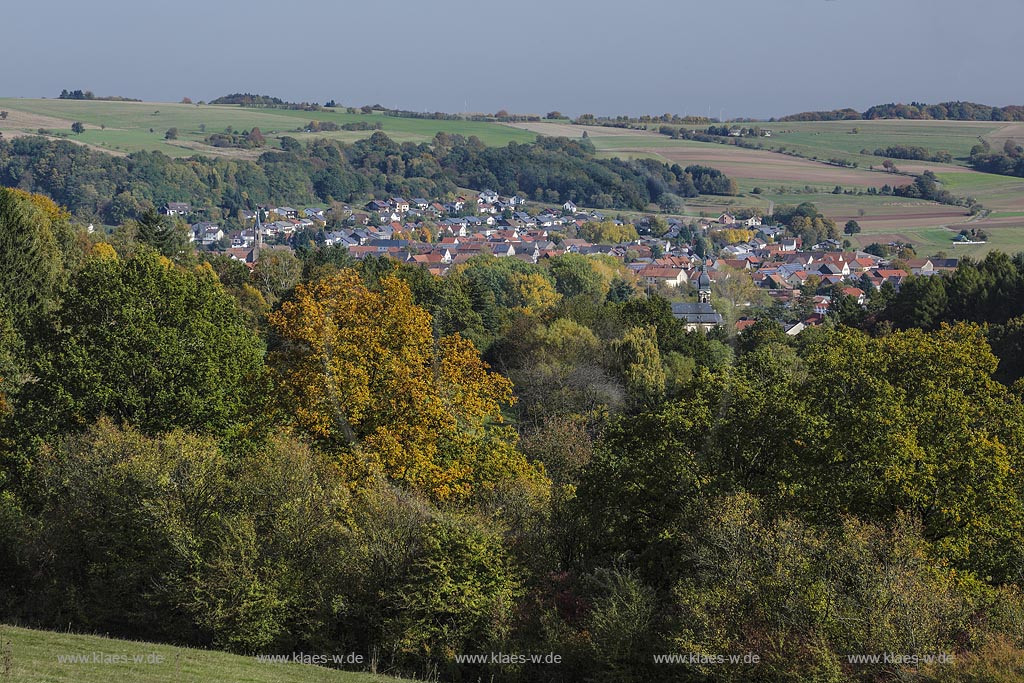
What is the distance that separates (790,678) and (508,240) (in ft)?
545

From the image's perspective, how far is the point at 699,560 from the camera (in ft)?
62.4

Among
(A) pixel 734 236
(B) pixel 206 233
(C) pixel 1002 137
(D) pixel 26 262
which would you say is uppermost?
(C) pixel 1002 137

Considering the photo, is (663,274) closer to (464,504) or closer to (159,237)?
(159,237)

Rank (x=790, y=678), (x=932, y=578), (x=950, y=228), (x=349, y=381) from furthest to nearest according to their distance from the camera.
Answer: (x=950, y=228), (x=349, y=381), (x=932, y=578), (x=790, y=678)

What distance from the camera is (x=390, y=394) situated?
26000 millimetres

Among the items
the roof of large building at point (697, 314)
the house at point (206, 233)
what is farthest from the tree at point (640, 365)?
the house at point (206, 233)

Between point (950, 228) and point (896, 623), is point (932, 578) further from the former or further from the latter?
point (950, 228)

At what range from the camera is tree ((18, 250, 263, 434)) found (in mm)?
27516

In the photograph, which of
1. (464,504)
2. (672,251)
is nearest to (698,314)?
(464,504)

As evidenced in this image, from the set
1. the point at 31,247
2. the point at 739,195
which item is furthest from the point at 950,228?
the point at 31,247

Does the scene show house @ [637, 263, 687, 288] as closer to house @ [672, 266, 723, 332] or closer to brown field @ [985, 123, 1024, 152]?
house @ [672, 266, 723, 332]

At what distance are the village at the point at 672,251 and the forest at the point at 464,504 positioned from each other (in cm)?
5845

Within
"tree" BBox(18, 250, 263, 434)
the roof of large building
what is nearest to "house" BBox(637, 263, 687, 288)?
the roof of large building

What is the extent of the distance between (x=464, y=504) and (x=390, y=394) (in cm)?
299
